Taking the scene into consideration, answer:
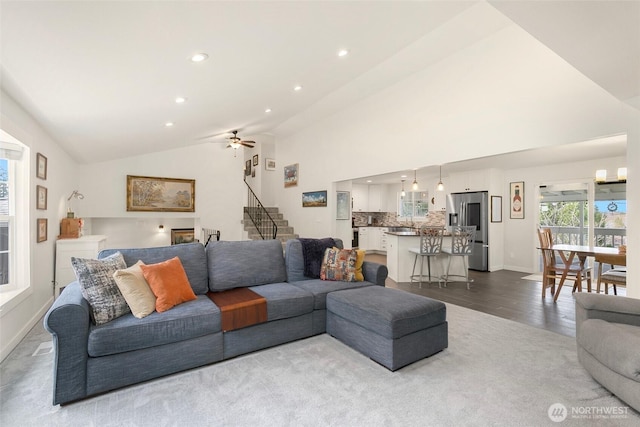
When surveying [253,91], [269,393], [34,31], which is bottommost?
[269,393]

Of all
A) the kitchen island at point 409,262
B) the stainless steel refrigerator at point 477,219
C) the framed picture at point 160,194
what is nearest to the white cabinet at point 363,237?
the stainless steel refrigerator at point 477,219

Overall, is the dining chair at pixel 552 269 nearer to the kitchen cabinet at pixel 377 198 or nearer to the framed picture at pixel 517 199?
the framed picture at pixel 517 199

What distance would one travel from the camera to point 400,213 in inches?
383

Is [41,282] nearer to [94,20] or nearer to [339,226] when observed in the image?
[94,20]

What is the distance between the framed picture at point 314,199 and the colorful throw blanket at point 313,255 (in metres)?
3.23

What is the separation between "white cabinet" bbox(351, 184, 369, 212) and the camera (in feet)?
32.9

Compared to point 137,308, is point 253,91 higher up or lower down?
higher up

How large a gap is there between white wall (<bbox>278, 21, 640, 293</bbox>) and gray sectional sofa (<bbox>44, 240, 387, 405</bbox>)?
2.28 m

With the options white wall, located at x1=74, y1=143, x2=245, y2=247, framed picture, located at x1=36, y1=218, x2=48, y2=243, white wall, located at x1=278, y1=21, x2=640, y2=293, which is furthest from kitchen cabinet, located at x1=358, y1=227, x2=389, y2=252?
framed picture, located at x1=36, y1=218, x2=48, y2=243

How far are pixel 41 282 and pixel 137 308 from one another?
2225 mm

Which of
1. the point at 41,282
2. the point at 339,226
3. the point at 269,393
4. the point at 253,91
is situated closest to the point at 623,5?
the point at 269,393

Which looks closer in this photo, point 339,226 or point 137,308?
point 137,308

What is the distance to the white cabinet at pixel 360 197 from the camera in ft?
32.9

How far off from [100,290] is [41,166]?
2.25 metres
